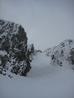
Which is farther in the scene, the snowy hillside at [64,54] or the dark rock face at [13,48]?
the snowy hillside at [64,54]

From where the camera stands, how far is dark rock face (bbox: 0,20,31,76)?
823 centimetres

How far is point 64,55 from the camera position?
13.5 metres

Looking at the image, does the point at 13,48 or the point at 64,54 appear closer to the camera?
the point at 13,48

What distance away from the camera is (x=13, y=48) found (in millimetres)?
8812

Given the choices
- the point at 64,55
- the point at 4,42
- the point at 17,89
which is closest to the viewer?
the point at 17,89

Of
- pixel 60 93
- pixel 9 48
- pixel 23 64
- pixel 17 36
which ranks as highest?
pixel 17 36

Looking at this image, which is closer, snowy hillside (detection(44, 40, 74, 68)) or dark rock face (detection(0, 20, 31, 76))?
dark rock face (detection(0, 20, 31, 76))

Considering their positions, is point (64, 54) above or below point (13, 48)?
below

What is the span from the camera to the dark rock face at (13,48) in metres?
8.23

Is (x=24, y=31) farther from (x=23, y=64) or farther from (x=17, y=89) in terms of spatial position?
(x=17, y=89)

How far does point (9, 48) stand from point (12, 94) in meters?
3.57

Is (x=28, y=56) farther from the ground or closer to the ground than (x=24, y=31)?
closer to the ground

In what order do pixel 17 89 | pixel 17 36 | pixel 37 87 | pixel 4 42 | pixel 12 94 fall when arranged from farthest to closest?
pixel 17 36
pixel 4 42
pixel 37 87
pixel 17 89
pixel 12 94

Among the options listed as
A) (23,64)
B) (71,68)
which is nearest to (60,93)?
(23,64)
